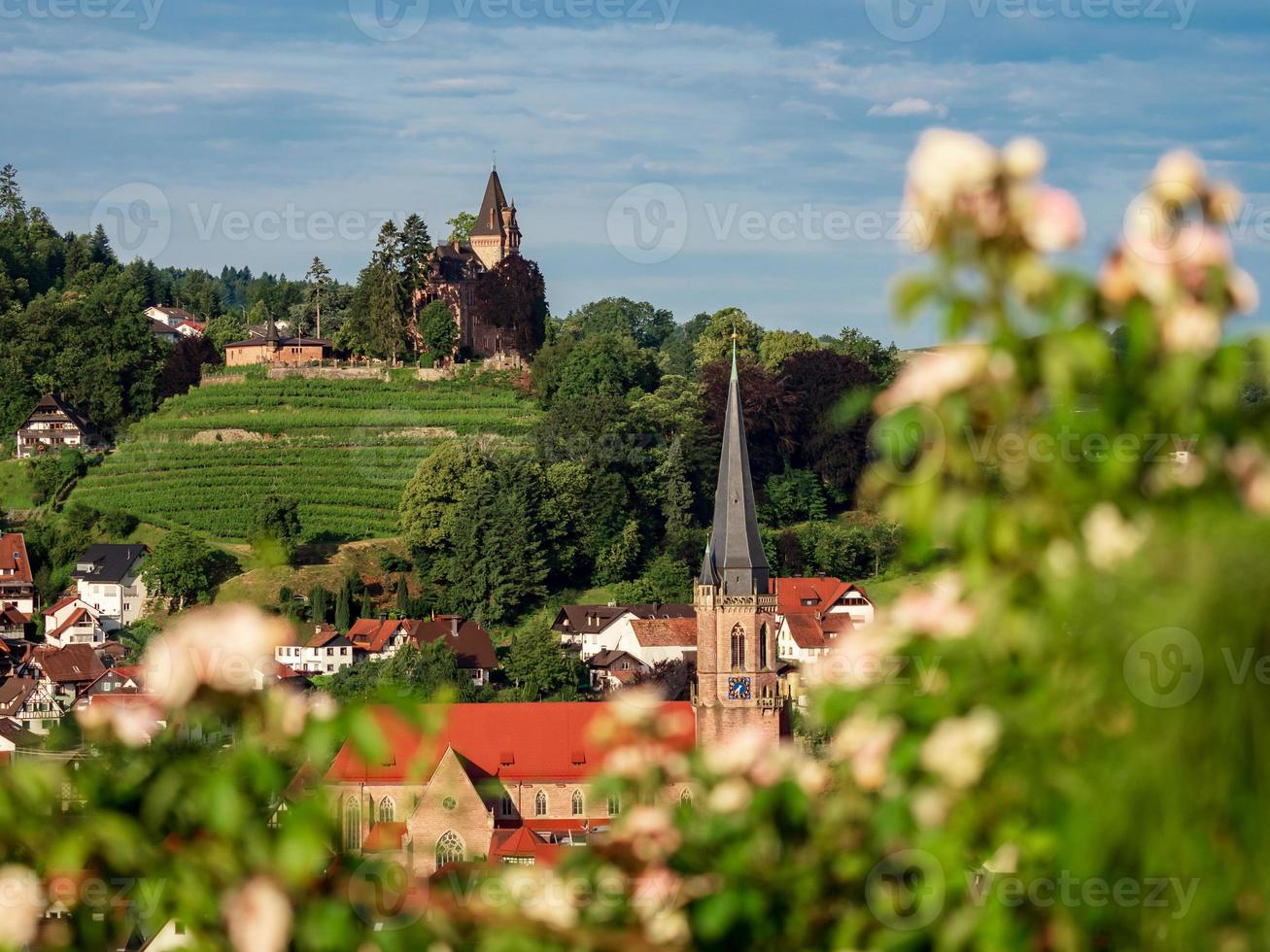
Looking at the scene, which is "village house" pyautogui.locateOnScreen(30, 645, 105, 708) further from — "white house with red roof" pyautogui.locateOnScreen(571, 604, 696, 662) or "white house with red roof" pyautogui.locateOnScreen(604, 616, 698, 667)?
"white house with red roof" pyautogui.locateOnScreen(604, 616, 698, 667)

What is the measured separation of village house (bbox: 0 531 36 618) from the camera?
213 ft

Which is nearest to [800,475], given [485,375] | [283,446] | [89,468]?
[485,375]

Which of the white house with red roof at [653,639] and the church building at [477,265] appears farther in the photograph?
the church building at [477,265]

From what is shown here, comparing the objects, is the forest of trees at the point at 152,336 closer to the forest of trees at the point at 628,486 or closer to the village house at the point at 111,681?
the forest of trees at the point at 628,486

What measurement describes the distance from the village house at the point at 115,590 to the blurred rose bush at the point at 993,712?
59.5 m

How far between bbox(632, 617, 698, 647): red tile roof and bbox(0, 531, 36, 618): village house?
21088 mm

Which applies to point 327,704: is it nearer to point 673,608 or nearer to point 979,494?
point 979,494

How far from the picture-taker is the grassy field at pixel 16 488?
7144 centimetres

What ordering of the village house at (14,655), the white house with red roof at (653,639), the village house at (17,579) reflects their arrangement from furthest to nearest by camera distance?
the village house at (17,579)
the village house at (14,655)
the white house with red roof at (653,639)

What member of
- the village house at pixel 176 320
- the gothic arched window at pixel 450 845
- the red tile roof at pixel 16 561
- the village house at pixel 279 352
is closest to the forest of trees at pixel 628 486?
the village house at pixel 279 352

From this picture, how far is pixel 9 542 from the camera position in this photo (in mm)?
65625

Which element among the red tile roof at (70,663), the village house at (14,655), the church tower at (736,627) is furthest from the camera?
the village house at (14,655)

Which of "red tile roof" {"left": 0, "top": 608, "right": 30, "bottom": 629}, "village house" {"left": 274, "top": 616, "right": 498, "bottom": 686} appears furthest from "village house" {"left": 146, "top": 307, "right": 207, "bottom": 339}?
"village house" {"left": 274, "top": 616, "right": 498, "bottom": 686}

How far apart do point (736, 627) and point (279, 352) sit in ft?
133
